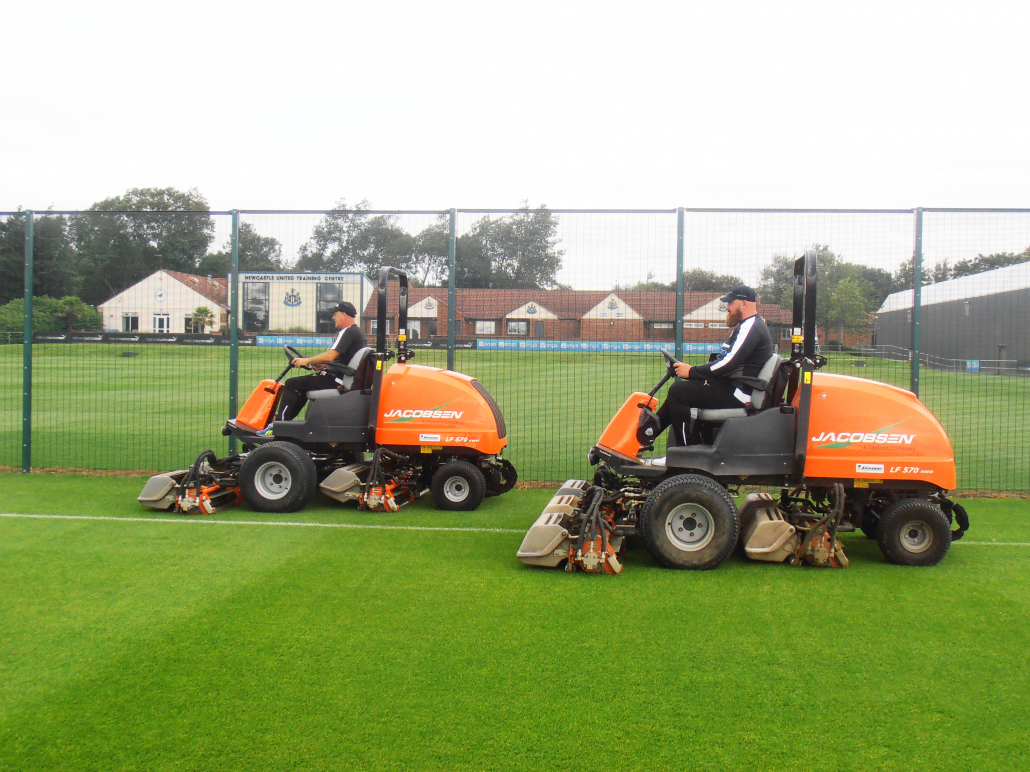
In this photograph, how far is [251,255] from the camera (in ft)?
30.9

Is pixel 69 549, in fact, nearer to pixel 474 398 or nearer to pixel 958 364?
pixel 474 398

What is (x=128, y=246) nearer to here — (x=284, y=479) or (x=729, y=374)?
(x=284, y=479)

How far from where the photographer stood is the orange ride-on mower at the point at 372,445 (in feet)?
23.9

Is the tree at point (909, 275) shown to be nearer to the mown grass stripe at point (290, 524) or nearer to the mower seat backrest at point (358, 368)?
the mown grass stripe at point (290, 524)

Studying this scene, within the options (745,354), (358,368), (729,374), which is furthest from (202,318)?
(745,354)

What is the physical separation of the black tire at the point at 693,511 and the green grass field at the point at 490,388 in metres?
2.95

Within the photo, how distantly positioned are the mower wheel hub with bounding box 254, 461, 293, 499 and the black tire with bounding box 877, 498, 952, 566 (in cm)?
519

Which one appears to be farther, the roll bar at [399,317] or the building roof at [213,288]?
the building roof at [213,288]

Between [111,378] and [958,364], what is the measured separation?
35.0ft

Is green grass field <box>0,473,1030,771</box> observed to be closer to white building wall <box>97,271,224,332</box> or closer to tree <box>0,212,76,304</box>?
white building wall <box>97,271,224,332</box>

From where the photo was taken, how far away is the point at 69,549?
5863 mm

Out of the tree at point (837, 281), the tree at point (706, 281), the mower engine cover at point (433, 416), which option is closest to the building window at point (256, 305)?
the mower engine cover at point (433, 416)

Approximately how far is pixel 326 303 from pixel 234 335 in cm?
116

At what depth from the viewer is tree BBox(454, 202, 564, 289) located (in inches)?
356
